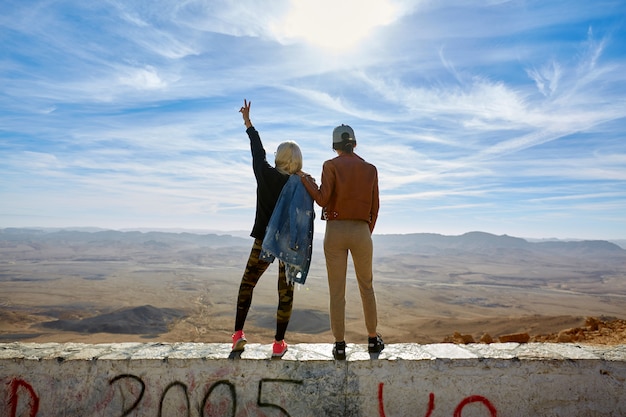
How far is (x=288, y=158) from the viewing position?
117 inches

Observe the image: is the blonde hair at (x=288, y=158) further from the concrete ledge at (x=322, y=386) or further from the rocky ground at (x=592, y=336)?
the rocky ground at (x=592, y=336)

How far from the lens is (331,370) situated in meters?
2.75

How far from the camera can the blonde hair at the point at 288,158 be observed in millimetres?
2980

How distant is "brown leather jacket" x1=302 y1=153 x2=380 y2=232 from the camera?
2910 millimetres

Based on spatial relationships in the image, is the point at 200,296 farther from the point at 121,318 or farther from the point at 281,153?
the point at 281,153

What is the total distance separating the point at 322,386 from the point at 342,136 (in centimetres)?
192

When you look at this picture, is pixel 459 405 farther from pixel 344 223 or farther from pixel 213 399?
pixel 213 399

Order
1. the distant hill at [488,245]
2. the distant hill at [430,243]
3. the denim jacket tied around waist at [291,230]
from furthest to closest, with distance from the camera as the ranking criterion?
1. the distant hill at [488,245]
2. the distant hill at [430,243]
3. the denim jacket tied around waist at [291,230]

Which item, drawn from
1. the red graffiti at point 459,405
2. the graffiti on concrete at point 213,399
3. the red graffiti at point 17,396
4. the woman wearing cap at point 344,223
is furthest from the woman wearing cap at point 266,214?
the red graffiti at point 17,396

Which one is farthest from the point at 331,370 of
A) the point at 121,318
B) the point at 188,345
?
the point at 121,318

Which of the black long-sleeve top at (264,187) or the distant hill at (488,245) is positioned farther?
the distant hill at (488,245)

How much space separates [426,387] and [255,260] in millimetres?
1569

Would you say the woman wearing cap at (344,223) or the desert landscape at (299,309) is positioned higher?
the woman wearing cap at (344,223)

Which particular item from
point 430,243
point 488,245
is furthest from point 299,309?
point 430,243
